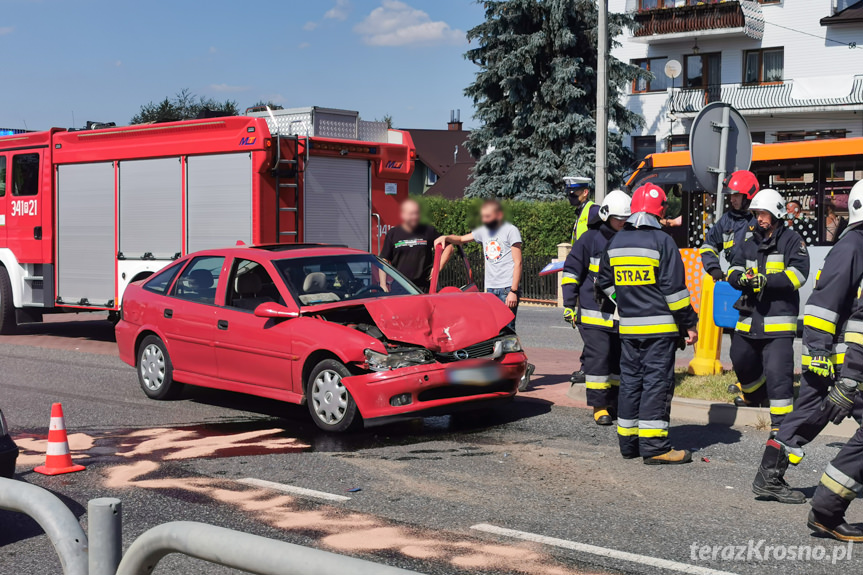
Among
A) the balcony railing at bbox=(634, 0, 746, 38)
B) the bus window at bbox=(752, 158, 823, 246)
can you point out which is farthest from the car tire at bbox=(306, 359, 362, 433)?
the balcony railing at bbox=(634, 0, 746, 38)

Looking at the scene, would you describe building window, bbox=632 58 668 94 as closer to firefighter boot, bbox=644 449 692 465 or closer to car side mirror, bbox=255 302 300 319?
car side mirror, bbox=255 302 300 319

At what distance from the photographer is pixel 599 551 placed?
508 cm

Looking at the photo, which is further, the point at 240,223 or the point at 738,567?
the point at 240,223

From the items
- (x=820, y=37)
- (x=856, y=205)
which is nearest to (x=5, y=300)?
(x=856, y=205)

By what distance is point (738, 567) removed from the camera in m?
4.84

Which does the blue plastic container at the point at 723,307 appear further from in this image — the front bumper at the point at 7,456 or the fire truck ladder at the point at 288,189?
the front bumper at the point at 7,456

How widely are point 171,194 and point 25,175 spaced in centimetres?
331

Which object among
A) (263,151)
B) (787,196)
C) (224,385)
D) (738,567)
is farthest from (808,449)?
(787,196)

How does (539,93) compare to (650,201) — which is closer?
(650,201)

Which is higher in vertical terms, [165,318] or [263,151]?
[263,151]

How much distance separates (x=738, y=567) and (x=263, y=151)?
29.0 ft

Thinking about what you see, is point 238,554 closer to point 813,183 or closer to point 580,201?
point 580,201

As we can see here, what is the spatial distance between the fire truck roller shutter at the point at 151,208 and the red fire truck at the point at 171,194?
0.02m

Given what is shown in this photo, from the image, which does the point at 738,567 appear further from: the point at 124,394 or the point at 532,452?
the point at 124,394
